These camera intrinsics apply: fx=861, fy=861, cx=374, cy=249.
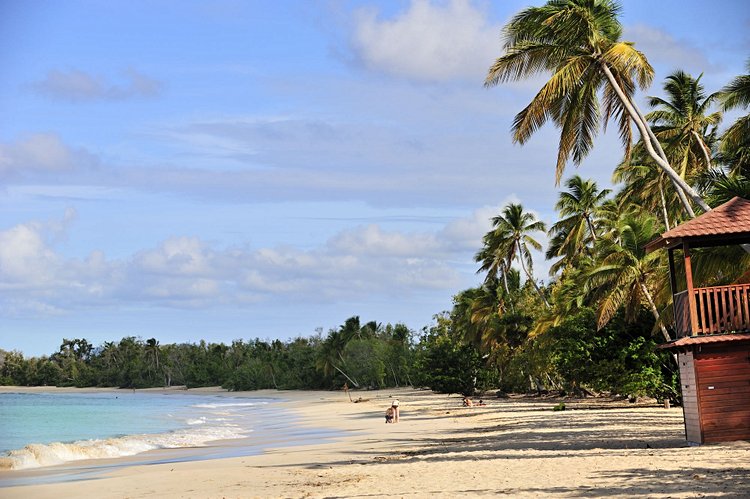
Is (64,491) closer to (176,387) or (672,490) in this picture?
(672,490)

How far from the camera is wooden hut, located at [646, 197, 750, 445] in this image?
1539 cm

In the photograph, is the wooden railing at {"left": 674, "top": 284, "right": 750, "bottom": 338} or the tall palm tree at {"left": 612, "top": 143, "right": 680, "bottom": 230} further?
the tall palm tree at {"left": 612, "top": 143, "right": 680, "bottom": 230}

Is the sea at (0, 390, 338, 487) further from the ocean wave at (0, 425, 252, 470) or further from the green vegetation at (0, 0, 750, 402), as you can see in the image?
the green vegetation at (0, 0, 750, 402)

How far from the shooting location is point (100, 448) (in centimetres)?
2650

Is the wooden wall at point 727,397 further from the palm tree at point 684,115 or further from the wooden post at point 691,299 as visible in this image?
the palm tree at point 684,115

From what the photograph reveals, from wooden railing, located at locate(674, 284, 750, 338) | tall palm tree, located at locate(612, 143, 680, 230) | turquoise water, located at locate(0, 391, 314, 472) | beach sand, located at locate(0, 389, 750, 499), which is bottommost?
turquoise water, located at locate(0, 391, 314, 472)

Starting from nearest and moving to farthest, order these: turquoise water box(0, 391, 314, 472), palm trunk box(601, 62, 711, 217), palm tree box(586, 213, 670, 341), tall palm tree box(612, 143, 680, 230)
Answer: palm trunk box(601, 62, 711, 217) < turquoise water box(0, 391, 314, 472) < palm tree box(586, 213, 670, 341) < tall palm tree box(612, 143, 680, 230)

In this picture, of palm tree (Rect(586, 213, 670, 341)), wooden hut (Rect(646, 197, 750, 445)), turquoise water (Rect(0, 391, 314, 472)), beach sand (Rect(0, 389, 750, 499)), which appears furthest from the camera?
palm tree (Rect(586, 213, 670, 341))

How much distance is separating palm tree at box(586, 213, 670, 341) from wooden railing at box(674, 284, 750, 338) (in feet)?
34.3

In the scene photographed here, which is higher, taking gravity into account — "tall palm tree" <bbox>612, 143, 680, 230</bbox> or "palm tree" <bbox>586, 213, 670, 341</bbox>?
"tall palm tree" <bbox>612, 143, 680, 230</bbox>

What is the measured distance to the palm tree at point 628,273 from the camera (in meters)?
26.7

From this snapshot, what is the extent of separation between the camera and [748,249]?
16297mm

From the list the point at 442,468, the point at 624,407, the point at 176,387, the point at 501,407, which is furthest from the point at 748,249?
the point at 176,387

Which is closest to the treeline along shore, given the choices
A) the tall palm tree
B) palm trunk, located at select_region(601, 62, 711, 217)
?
the tall palm tree
